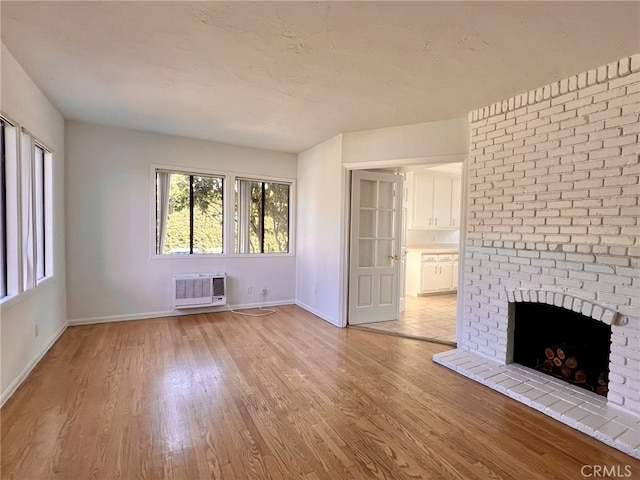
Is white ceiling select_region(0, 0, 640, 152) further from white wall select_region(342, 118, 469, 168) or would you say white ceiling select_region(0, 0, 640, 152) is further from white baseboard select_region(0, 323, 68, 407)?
white baseboard select_region(0, 323, 68, 407)

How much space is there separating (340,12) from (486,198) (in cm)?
233

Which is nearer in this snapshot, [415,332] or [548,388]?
[548,388]

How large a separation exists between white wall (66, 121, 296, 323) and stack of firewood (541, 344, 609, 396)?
4.33 metres

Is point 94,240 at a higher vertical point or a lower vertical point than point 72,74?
lower

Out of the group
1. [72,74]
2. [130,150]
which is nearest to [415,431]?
[72,74]

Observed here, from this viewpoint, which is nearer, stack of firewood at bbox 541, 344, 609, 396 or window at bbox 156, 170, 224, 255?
stack of firewood at bbox 541, 344, 609, 396

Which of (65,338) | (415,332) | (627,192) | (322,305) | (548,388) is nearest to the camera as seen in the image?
(627,192)

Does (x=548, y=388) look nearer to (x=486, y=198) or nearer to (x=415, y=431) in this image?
(x=415, y=431)

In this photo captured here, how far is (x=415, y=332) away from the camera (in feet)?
13.8

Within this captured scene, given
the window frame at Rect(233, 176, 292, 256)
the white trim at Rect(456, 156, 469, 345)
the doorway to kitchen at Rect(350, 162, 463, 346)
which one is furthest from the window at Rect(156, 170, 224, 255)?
the white trim at Rect(456, 156, 469, 345)

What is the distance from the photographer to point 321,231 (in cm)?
488

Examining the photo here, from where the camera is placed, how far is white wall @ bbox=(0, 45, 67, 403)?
240 cm

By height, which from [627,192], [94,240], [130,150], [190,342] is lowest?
[190,342]

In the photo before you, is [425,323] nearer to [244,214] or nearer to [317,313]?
[317,313]
